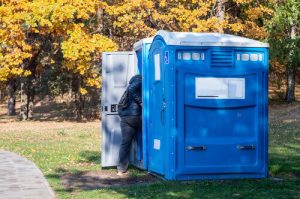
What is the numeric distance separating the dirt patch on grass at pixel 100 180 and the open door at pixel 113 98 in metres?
0.37

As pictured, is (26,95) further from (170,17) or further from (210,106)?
(210,106)

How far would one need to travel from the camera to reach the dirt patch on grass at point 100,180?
1066 cm

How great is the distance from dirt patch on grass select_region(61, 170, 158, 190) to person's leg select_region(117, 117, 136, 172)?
22cm

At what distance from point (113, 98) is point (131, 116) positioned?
72 centimetres

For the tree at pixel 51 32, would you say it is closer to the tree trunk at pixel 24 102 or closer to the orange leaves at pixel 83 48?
the orange leaves at pixel 83 48

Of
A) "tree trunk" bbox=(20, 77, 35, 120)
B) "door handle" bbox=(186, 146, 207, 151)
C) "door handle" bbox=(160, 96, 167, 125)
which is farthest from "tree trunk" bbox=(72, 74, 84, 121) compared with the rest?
"door handle" bbox=(186, 146, 207, 151)

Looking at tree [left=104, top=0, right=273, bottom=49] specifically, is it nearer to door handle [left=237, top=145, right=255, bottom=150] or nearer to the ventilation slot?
the ventilation slot

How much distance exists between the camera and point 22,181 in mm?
10859

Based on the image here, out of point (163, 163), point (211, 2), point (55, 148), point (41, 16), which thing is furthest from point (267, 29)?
point (163, 163)

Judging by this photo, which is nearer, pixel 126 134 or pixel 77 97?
pixel 126 134

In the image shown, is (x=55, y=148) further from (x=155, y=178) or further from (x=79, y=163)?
(x=155, y=178)

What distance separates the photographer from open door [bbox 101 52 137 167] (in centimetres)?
1217

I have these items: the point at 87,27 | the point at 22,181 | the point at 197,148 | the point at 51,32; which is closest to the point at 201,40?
the point at 197,148

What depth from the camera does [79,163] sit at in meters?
13.8
